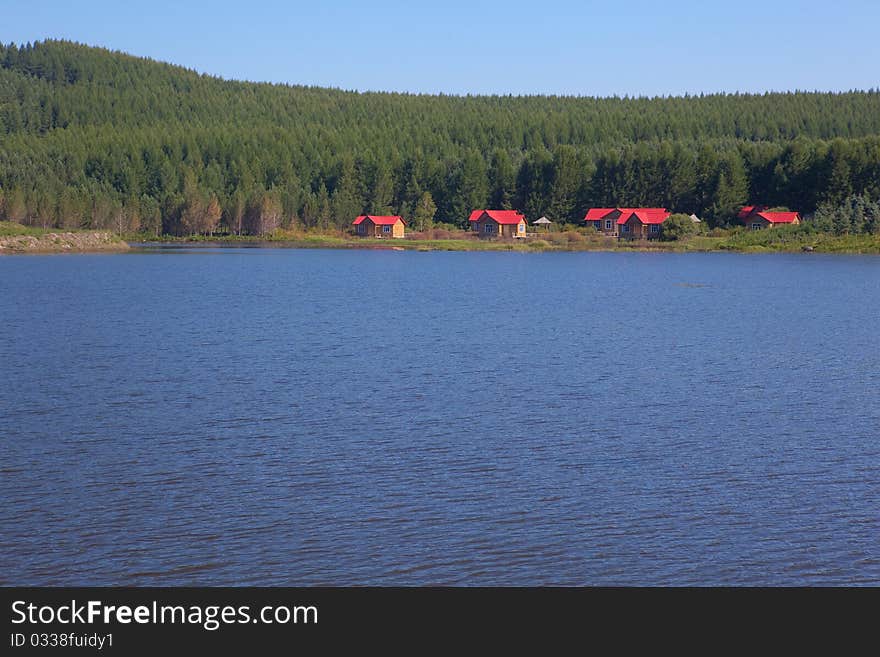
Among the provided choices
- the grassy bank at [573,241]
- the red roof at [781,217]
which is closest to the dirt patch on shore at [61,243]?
the grassy bank at [573,241]

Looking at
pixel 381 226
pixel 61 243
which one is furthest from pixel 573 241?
pixel 61 243

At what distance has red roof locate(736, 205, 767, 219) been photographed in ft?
434

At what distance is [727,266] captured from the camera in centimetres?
9094

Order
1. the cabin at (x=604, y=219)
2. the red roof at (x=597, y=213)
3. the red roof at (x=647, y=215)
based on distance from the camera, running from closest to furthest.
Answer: the red roof at (x=647, y=215), the cabin at (x=604, y=219), the red roof at (x=597, y=213)

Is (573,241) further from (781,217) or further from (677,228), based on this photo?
(781,217)

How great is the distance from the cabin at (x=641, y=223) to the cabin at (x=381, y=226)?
3115 cm

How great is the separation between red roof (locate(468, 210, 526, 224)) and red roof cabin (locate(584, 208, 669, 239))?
366 inches

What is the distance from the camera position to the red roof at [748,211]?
132363 mm

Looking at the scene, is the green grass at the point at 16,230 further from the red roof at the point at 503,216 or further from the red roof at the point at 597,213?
the red roof at the point at 597,213

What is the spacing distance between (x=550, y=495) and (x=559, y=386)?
10.2m

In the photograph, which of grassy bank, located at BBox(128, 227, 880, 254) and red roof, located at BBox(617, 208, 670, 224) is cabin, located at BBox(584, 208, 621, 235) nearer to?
red roof, located at BBox(617, 208, 670, 224)

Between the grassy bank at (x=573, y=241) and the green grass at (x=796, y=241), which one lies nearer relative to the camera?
the green grass at (x=796, y=241)
